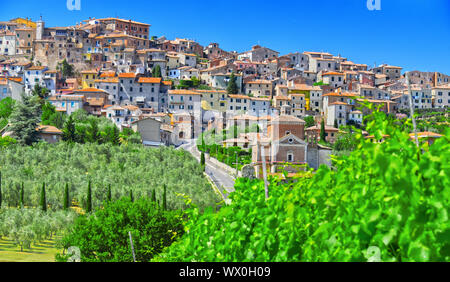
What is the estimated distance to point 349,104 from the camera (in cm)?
4409

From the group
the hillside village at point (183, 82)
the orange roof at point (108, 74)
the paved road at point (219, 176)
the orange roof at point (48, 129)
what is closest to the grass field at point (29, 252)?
the paved road at point (219, 176)

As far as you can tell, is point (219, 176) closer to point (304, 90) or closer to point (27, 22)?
point (304, 90)

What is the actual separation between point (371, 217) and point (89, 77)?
48326 mm

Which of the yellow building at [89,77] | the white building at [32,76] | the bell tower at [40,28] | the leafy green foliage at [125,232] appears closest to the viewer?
Answer: the leafy green foliage at [125,232]

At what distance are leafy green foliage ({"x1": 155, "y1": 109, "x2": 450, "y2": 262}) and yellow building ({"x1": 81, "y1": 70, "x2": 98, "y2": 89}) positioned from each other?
151 ft

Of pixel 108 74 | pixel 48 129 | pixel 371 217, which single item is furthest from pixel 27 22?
pixel 371 217

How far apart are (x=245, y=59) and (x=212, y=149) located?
2772 cm

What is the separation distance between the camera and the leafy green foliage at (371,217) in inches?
88.7

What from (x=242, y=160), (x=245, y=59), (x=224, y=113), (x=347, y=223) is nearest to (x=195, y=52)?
(x=245, y=59)

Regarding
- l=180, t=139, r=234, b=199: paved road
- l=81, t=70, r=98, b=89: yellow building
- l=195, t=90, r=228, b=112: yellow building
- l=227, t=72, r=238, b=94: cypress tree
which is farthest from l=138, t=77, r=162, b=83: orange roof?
l=180, t=139, r=234, b=199: paved road

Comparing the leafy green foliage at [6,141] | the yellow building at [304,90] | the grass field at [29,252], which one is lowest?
the grass field at [29,252]

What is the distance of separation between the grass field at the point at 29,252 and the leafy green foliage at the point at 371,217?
12.2 meters

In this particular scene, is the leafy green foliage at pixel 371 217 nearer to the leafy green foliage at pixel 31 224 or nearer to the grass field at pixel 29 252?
the grass field at pixel 29 252
